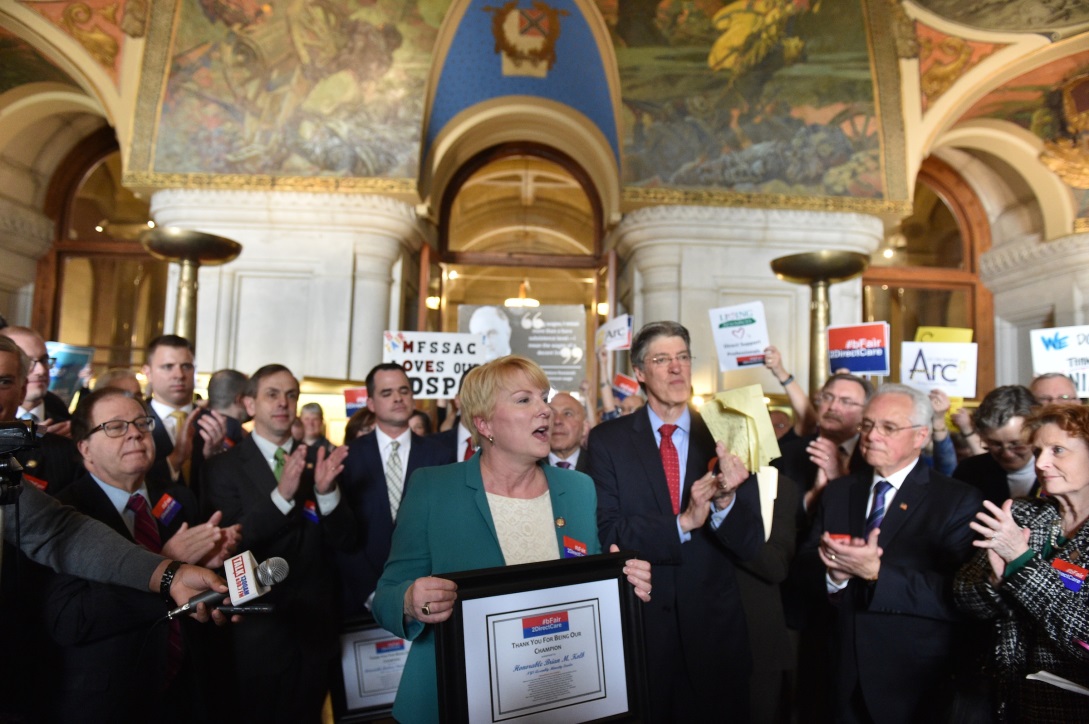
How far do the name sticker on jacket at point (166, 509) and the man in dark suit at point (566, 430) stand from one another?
6.34ft

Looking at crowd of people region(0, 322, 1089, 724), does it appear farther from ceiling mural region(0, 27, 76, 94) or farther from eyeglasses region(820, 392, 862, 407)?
ceiling mural region(0, 27, 76, 94)

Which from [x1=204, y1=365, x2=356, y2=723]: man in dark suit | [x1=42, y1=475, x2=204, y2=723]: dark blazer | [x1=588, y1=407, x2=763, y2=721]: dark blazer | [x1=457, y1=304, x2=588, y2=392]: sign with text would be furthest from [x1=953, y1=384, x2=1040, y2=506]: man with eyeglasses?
[x1=457, y1=304, x2=588, y2=392]: sign with text

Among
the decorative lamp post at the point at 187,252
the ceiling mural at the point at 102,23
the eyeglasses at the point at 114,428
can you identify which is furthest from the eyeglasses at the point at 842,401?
the ceiling mural at the point at 102,23

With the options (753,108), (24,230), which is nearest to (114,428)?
(753,108)

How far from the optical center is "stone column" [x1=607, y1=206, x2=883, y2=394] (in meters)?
9.44

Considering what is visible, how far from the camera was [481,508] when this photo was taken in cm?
215

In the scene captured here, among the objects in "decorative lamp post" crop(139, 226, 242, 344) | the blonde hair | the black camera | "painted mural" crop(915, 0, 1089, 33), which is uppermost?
"painted mural" crop(915, 0, 1089, 33)

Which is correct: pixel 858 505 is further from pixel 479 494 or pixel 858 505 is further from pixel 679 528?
pixel 479 494

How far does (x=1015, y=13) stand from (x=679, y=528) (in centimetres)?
913

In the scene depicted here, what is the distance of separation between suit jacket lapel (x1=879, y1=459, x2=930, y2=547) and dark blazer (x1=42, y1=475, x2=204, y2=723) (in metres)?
2.51

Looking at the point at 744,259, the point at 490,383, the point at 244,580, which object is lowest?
the point at 244,580

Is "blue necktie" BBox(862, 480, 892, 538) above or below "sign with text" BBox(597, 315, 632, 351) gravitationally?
below

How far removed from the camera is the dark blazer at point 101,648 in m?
2.26

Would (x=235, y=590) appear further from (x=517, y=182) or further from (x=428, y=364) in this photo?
(x=517, y=182)
